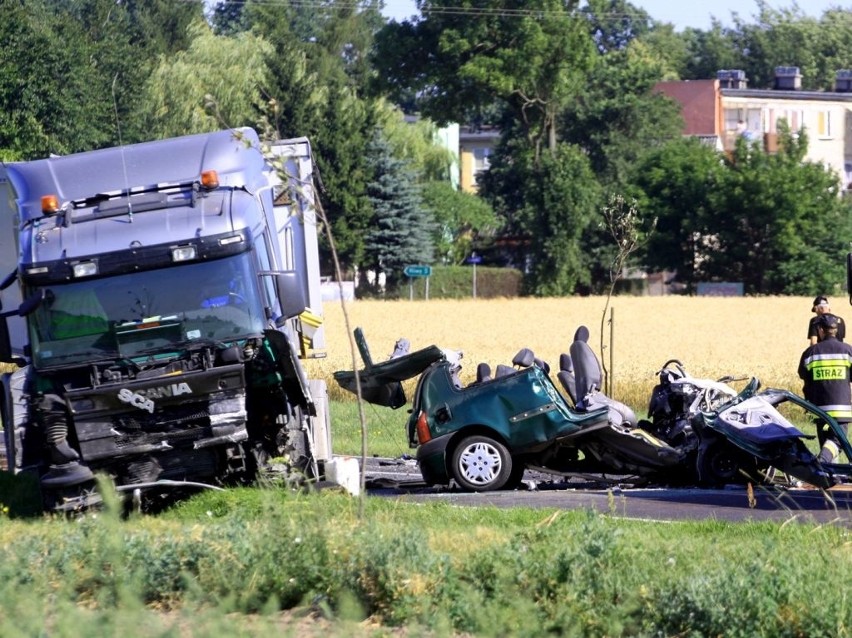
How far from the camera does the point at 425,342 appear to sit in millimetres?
40031

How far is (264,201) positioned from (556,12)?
53740 mm

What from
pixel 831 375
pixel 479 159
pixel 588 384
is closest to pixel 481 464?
pixel 588 384

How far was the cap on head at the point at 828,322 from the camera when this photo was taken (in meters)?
14.9

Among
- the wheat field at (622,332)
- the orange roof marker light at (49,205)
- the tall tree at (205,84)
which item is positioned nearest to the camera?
the orange roof marker light at (49,205)

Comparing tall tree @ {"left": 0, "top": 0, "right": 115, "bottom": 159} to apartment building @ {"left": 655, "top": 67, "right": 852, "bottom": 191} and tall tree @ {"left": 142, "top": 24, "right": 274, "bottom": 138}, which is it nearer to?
tall tree @ {"left": 142, "top": 24, "right": 274, "bottom": 138}

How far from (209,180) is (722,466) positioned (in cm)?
533

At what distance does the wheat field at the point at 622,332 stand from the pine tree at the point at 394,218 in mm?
9480

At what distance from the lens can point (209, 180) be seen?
496 inches

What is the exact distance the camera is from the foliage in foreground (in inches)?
285

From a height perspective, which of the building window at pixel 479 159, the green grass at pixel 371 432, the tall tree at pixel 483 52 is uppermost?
the tall tree at pixel 483 52

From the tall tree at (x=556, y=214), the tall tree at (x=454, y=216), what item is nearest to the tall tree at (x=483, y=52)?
the tall tree at (x=556, y=214)

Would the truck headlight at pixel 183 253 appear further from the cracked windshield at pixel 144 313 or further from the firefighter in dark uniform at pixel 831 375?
the firefighter in dark uniform at pixel 831 375

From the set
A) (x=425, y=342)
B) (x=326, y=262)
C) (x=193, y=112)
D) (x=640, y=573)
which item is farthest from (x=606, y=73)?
(x=640, y=573)

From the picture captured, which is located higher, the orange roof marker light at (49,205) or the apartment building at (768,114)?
the apartment building at (768,114)
